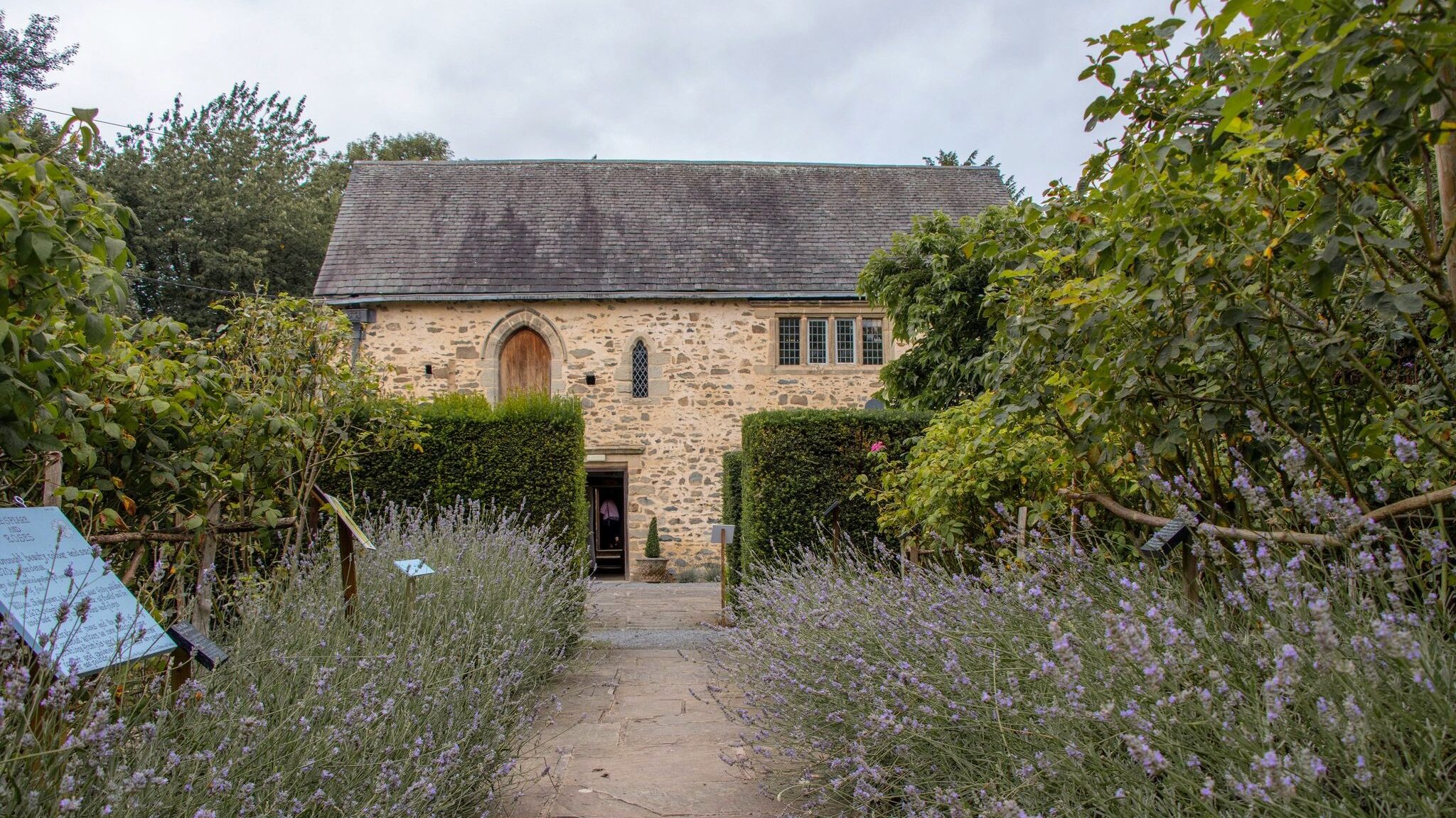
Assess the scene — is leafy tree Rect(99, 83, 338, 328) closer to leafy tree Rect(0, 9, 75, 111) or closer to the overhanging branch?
leafy tree Rect(0, 9, 75, 111)

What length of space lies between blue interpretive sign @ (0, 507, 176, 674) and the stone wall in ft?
44.6

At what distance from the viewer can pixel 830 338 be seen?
16.4 meters

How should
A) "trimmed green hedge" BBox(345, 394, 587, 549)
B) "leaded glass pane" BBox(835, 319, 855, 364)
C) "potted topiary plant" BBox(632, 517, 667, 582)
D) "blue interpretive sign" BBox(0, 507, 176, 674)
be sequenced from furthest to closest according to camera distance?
"leaded glass pane" BBox(835, 319, 855, 364) → "potted topiary plant" BBox(632, 517, 667, 582) → "trimmed green hedge" BBox(345, 394, 587, 549) → "blue interpretive sign" BBox(0, 507, 176, 674)

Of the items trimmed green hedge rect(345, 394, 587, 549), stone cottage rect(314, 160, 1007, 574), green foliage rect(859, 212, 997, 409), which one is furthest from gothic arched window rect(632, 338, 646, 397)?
trimmed green hedge rect(345, 394, 587, 549)

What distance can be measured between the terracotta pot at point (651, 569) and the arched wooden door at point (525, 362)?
10.7ft

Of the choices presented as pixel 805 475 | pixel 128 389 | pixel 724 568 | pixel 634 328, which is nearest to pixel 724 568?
pixel 724 568

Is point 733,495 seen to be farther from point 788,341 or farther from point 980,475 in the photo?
point 980,475

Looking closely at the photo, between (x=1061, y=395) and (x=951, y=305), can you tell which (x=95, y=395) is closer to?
(x=1061, y=395)

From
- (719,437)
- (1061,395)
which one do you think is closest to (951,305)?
(719,437)

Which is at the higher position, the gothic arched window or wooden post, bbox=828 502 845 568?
the gothic arched window

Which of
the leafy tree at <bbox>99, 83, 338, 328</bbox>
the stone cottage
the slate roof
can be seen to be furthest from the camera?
the leafy tree at <bbox>99, 83, 338, 328</bbox>

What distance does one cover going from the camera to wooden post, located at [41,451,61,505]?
2977 millimetres

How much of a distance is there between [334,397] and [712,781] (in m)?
3.29

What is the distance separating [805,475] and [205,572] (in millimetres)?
6141
